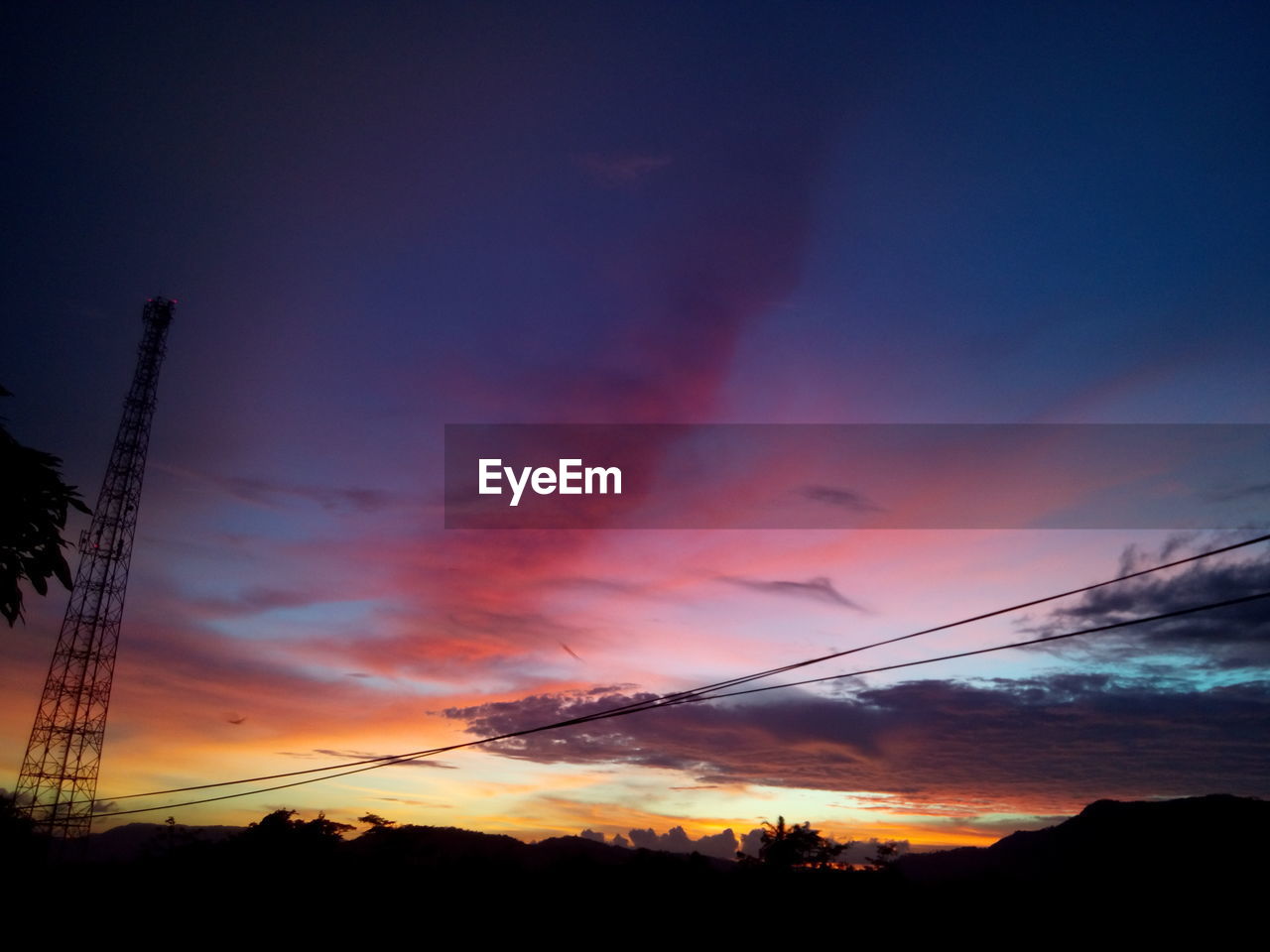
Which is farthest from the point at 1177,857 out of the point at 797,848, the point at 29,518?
the point at 29,518

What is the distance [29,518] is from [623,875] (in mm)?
24042

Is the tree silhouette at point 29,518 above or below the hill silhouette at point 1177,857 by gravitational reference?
above

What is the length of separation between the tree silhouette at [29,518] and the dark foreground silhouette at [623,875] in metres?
20.4

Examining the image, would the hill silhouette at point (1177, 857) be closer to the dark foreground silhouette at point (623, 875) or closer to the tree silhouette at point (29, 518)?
the dark foreground silhouette at point (623, 875)

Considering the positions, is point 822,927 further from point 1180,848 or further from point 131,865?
point 131,865

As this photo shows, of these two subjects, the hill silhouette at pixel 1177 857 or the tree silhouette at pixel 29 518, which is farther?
the hill silhouette at pixel 1177 857

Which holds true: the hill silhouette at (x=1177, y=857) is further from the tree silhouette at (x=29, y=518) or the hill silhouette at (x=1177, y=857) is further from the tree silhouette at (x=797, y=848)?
the tree silhouette at (x=29, y=518)

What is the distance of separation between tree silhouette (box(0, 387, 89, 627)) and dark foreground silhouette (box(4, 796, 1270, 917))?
2044cm

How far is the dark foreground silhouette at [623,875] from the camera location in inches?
985

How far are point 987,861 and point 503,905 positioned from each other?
11040 centimetres

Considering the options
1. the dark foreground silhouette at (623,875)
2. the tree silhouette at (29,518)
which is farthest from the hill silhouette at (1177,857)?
the tree silhouette at (29,518)

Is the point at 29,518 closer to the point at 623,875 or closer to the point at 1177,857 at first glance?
the point at 623,875

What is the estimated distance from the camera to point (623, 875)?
30.1 m

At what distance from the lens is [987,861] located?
11481 cm
